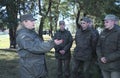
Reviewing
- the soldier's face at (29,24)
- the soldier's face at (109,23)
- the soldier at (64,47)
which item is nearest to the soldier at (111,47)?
the soldier's face at (109,23)

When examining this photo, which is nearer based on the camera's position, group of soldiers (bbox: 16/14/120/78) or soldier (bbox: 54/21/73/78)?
group of soldiers (bbox: 16/14/120/78)

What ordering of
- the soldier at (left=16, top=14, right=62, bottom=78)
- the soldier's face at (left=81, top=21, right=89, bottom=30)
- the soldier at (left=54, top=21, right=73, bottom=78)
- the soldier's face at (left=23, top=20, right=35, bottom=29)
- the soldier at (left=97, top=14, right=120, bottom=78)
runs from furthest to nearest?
1. the soldier at (left=54, top=21, right=73, bottom=78)
2. the soldier's face at (left=81, top=21, right=89, bottom=30)
3. the soldier at (left=97, top=14, right=120, bottom=78)
4. the soldier's face at (left=23, top=20, right=35, bottom=29)
5. the soldier at (left=16, top=14, right=62, bottom=78)

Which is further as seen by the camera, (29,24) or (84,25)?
(84,25)

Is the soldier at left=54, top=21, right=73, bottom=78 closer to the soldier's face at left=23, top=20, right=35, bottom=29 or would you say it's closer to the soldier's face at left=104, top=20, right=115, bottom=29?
the soldier's face at left=104, top=20, right=115, bottom=29

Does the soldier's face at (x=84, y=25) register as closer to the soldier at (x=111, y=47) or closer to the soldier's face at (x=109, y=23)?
the soldier at (x=111, y=47)

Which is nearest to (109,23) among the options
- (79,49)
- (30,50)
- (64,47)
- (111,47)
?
(111,47)

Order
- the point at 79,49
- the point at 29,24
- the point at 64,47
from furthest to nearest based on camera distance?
1. the point at 64,47
2. the point at 79,49
3. the point at 29,24

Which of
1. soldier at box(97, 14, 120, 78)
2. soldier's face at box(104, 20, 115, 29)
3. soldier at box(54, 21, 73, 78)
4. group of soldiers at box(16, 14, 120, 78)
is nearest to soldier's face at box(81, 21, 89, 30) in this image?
group of soldiers at box(16, 14, 120, 78)

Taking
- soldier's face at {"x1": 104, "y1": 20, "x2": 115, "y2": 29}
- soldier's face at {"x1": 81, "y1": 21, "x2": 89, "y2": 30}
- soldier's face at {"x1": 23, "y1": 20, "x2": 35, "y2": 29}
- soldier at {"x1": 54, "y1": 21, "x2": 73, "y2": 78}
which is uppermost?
soldier's face at {"x1": 23, "y1": 20, "x2": 35, "y2": 29}

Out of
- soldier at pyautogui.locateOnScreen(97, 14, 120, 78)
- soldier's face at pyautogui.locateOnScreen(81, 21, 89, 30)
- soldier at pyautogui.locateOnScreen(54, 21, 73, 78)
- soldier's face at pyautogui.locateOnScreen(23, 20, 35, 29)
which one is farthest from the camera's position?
soldier at pyautogui.locateOnScreen(54, 21, 73, 78)

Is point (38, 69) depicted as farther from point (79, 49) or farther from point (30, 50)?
point (79, 49)

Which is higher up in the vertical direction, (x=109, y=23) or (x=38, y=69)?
(x=109, y=23)

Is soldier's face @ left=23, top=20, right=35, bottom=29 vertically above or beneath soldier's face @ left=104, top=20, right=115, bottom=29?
above

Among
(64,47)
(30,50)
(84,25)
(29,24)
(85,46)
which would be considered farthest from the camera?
(64,47)
